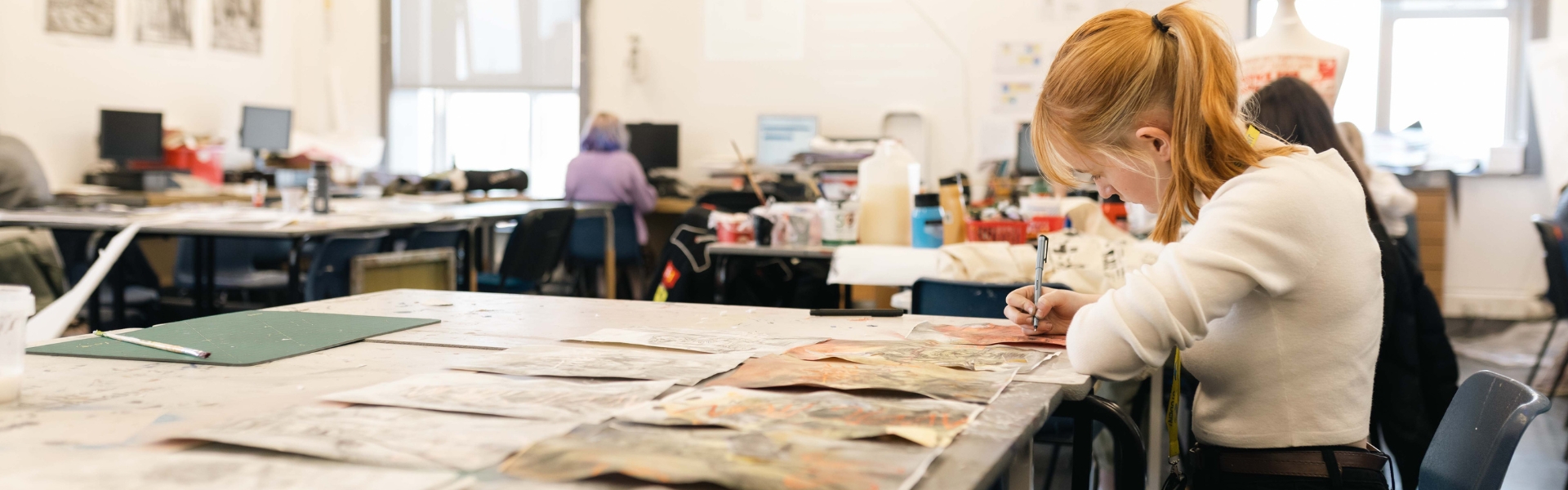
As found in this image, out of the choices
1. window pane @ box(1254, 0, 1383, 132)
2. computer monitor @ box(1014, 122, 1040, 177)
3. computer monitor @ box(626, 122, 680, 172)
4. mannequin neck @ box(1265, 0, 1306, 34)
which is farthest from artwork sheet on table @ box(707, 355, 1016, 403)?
computer monitor @ box(626, 122, 680, 172)

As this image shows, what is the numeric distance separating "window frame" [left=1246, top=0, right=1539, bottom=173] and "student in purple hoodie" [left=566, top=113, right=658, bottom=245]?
3.88 metres

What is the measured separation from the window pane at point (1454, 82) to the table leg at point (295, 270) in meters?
5.23

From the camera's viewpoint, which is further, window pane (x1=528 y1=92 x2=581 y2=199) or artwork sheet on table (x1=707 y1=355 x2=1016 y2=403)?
window pane (x1=528 y1=92 x2=581 y2=199)

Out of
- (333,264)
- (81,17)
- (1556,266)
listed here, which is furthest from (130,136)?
(1556,266)

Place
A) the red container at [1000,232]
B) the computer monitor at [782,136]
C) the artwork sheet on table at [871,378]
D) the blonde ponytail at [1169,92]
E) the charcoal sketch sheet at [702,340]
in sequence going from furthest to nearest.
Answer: the computer monitor at [782,136], the red container at [1000,232], the charcoal sketch sheet at [702,340], the blonde ponytail at [1169,92], the artwork sheet on table at [871,378]

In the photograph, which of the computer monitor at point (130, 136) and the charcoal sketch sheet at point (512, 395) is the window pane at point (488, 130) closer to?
the computer monitor at point (130, 136)

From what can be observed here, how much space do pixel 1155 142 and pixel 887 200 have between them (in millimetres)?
1830

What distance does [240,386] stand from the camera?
3.18ft

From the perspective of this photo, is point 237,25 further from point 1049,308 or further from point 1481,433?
point 1481,433

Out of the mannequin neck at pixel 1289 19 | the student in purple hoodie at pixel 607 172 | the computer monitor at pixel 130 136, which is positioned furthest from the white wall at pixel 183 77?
the mannequin neck at pixel 1289 19

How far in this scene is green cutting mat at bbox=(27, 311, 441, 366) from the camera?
1.11 m

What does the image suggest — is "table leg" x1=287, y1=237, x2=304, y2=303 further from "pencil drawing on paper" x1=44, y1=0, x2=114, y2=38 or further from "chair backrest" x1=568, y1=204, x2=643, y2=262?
"pencil drawing on paper" x1=44, y1=0, x2=114, y2=38

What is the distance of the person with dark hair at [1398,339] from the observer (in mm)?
2119

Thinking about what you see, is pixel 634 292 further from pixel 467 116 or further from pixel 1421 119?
pixel 1421 119
